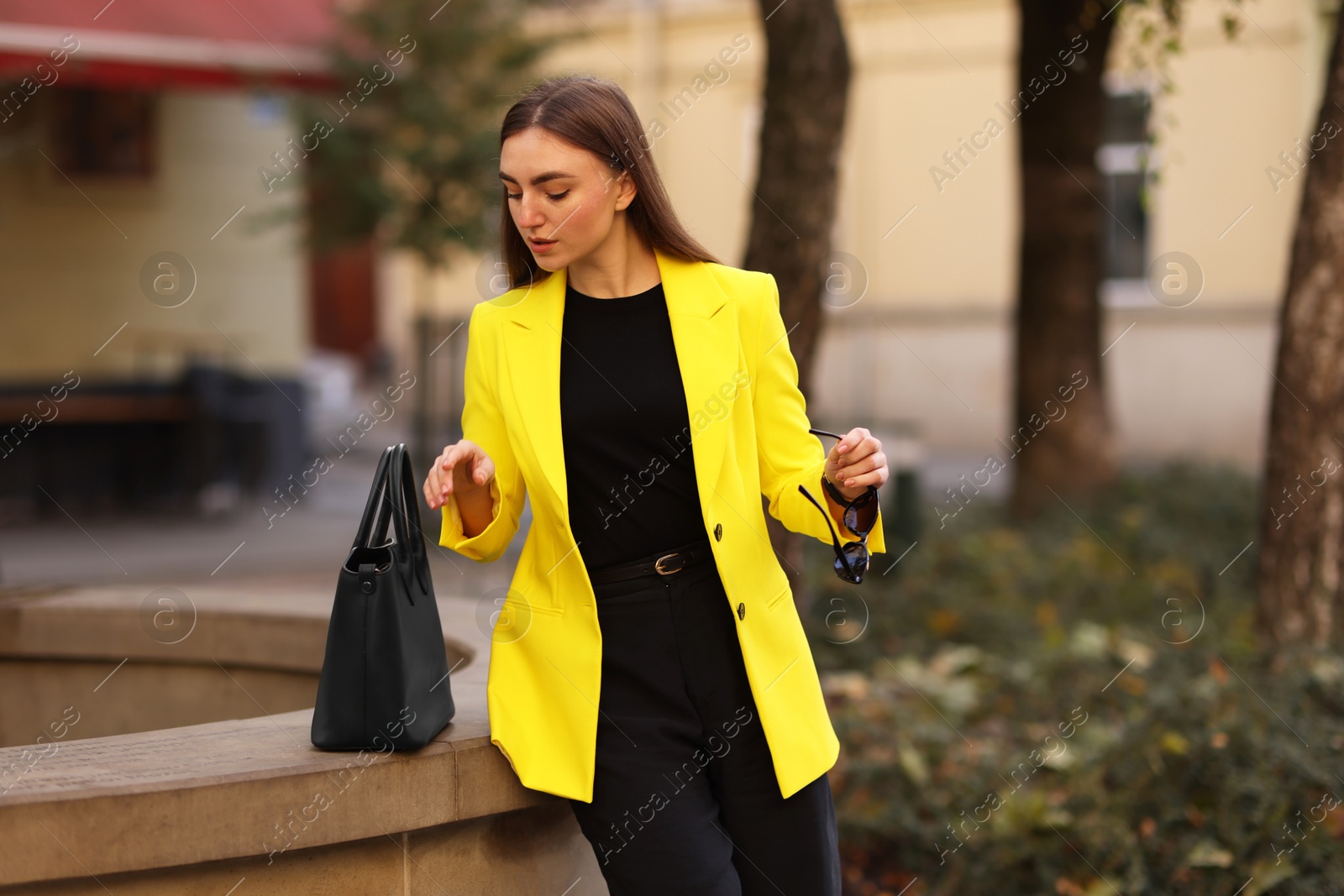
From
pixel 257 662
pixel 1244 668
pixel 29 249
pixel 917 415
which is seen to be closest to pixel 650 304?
pixel 257 662

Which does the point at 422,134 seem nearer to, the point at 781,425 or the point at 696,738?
the point at 781,425

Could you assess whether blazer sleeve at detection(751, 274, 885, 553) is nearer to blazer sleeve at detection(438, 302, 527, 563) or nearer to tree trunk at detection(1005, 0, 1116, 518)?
blazer sleeve at detection(438, 302, 527, 563)

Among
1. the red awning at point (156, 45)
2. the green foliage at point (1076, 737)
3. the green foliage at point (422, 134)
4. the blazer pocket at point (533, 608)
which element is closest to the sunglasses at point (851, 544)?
the blazer pocket at point (533, 608)

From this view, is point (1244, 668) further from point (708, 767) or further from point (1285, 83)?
point (1285, 83)

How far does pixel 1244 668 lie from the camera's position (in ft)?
16.4

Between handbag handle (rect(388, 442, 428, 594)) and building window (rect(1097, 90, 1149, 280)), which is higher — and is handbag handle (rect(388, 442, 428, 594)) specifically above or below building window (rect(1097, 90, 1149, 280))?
above

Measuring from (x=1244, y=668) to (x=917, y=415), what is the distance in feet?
39.8

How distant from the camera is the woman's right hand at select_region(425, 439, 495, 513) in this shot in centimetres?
233

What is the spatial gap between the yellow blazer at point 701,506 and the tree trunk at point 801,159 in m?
2.46

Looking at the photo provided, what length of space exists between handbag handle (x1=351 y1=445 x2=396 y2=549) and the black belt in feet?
1.27

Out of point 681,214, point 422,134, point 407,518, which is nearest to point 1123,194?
point 681,214

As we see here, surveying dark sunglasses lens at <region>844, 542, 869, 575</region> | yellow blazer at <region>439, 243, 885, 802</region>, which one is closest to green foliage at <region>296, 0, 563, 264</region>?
yellow blazer at <region>439, 243, 885, 802</region>

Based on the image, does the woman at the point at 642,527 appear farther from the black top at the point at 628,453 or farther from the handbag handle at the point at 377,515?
the handbag handle at the point at 377,515

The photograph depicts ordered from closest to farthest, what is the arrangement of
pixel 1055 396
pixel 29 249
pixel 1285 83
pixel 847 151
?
pixel 1055 396 < pixel 29 249 < pixel 1285 83 < pixel 847 151
